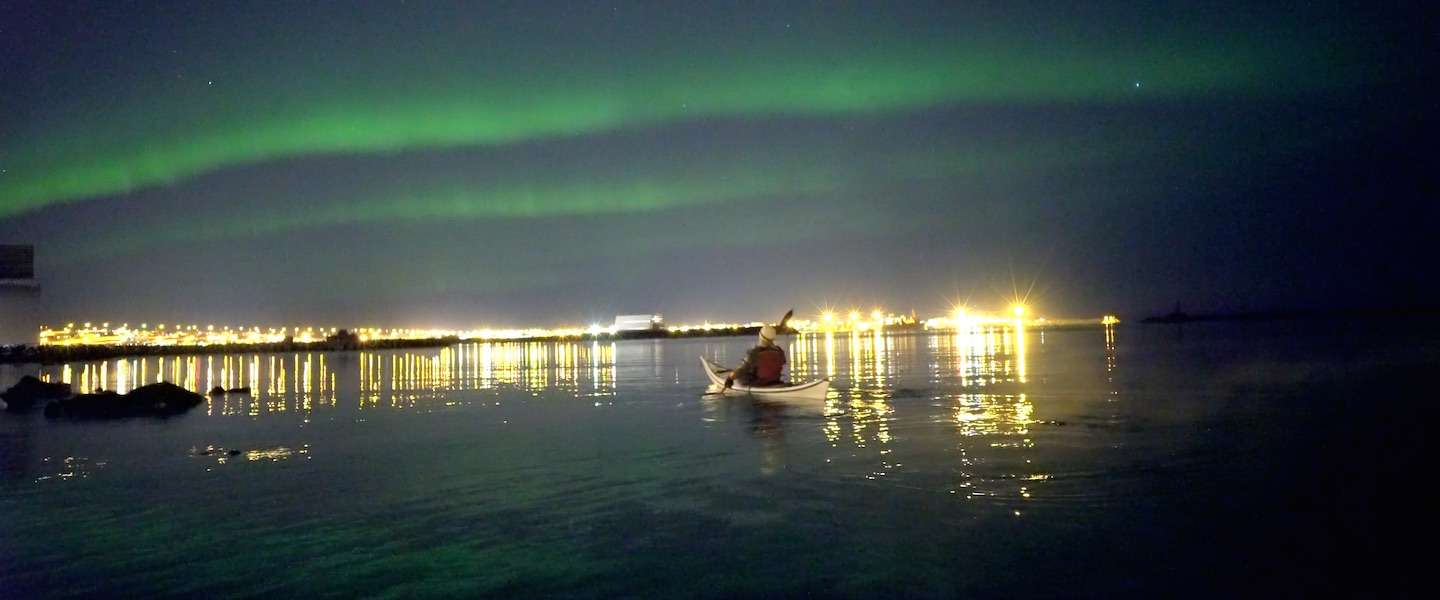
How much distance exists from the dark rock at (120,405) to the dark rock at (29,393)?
546 cm

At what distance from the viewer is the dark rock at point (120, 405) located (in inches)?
1399

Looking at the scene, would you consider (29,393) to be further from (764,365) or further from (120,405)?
(764,365)

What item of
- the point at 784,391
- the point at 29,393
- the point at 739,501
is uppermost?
the point at 29,393

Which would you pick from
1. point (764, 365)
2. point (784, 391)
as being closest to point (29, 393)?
point (764, 365)

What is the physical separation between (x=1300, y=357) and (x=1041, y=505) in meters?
52.9

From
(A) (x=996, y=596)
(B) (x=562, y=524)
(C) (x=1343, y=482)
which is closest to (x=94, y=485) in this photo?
(B) (x=562, y=524)

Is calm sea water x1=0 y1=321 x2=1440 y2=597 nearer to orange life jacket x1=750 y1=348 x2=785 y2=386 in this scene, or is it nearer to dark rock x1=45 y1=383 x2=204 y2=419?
dark rock x1=45 y1=383 x2=204 y2=419

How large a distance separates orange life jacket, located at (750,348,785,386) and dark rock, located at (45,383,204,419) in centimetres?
2086

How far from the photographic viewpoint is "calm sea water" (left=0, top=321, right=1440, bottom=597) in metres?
11.4

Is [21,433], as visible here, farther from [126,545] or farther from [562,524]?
[562,524]

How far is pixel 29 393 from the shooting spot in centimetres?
4362

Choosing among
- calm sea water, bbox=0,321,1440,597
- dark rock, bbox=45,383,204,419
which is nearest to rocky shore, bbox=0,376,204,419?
dark rock, bbox=45,383,204,419

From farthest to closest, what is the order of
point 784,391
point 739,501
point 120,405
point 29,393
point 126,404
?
point 29,393
point 126,404
point 120,405
point 784,391
point 739,501

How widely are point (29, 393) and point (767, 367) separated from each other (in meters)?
32.0
